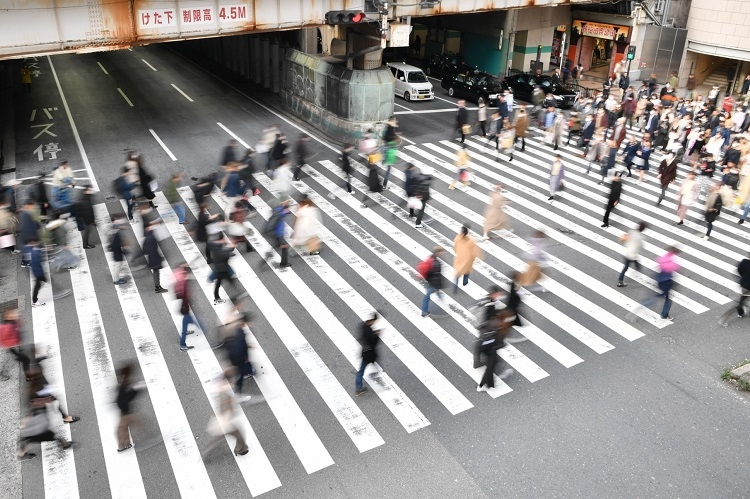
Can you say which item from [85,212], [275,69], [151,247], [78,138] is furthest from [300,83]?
[151,247]

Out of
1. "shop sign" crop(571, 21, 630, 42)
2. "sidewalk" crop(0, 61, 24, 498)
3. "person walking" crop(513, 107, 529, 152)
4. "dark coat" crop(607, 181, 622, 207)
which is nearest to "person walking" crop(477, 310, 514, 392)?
"sidewalk" crop(0, 61, 24, 498)

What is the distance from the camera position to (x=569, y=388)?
10469mm

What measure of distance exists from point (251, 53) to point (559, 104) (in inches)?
667

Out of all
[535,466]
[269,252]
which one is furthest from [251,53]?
[535,466]

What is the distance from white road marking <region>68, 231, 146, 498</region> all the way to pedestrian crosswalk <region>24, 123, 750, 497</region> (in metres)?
0.03

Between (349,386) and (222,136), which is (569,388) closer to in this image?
(349,386)

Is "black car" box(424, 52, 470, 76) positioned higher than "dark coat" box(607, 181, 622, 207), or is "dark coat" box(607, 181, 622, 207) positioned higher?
"black car" box(424, 52, 470, 76)

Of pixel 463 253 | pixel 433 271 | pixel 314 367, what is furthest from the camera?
pixel 463 253

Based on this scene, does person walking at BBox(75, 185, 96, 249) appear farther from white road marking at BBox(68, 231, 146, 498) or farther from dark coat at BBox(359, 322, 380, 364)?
dark coat at BBox(359, 322, 380, 364)

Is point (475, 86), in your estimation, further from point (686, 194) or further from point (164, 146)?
point (164, 146)

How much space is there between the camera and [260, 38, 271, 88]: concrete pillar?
30.0 metres

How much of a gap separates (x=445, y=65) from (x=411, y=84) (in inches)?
218

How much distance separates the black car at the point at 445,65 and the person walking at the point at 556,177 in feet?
53.9

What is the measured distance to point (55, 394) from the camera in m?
10.0
